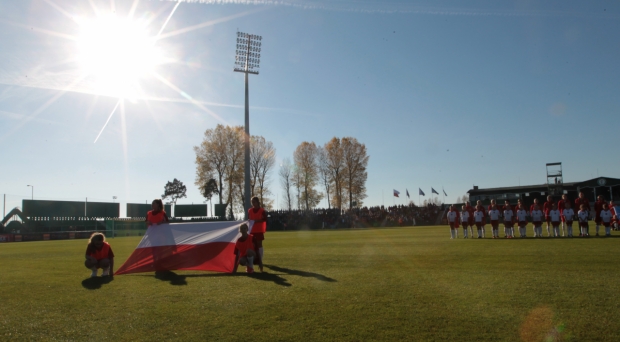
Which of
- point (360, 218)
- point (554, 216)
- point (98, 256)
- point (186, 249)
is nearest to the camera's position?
point (98, 256)

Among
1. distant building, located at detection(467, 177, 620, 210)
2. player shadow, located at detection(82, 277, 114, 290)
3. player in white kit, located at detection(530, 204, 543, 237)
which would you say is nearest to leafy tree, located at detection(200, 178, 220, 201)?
distant building, located at detection(467, 177, 620, 210)

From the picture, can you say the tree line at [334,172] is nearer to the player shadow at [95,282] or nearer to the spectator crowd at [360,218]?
the spectator crowd at [360,218]

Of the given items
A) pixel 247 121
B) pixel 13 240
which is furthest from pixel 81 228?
pixel 247 121

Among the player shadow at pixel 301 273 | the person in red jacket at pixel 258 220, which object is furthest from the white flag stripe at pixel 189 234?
the player shadow at pixel 301 273

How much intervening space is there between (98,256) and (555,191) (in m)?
50.5

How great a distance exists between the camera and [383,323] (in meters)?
4.98

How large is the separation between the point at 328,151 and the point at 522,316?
62.2 metres

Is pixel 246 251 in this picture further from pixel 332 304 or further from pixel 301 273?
pixel 332 304

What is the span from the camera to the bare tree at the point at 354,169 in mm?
66125

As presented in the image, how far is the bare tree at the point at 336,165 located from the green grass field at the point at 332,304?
56.9 metres

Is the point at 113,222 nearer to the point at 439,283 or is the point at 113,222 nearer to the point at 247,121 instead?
the point at 247,121

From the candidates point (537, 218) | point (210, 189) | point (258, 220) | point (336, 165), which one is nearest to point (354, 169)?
point (336, 165)

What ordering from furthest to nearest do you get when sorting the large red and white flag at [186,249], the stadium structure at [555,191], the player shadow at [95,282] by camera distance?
the stadium structure at [555,191] → the large red and white flag at [186,249] → the player shadow at [95,282]

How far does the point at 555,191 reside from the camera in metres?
48.5
